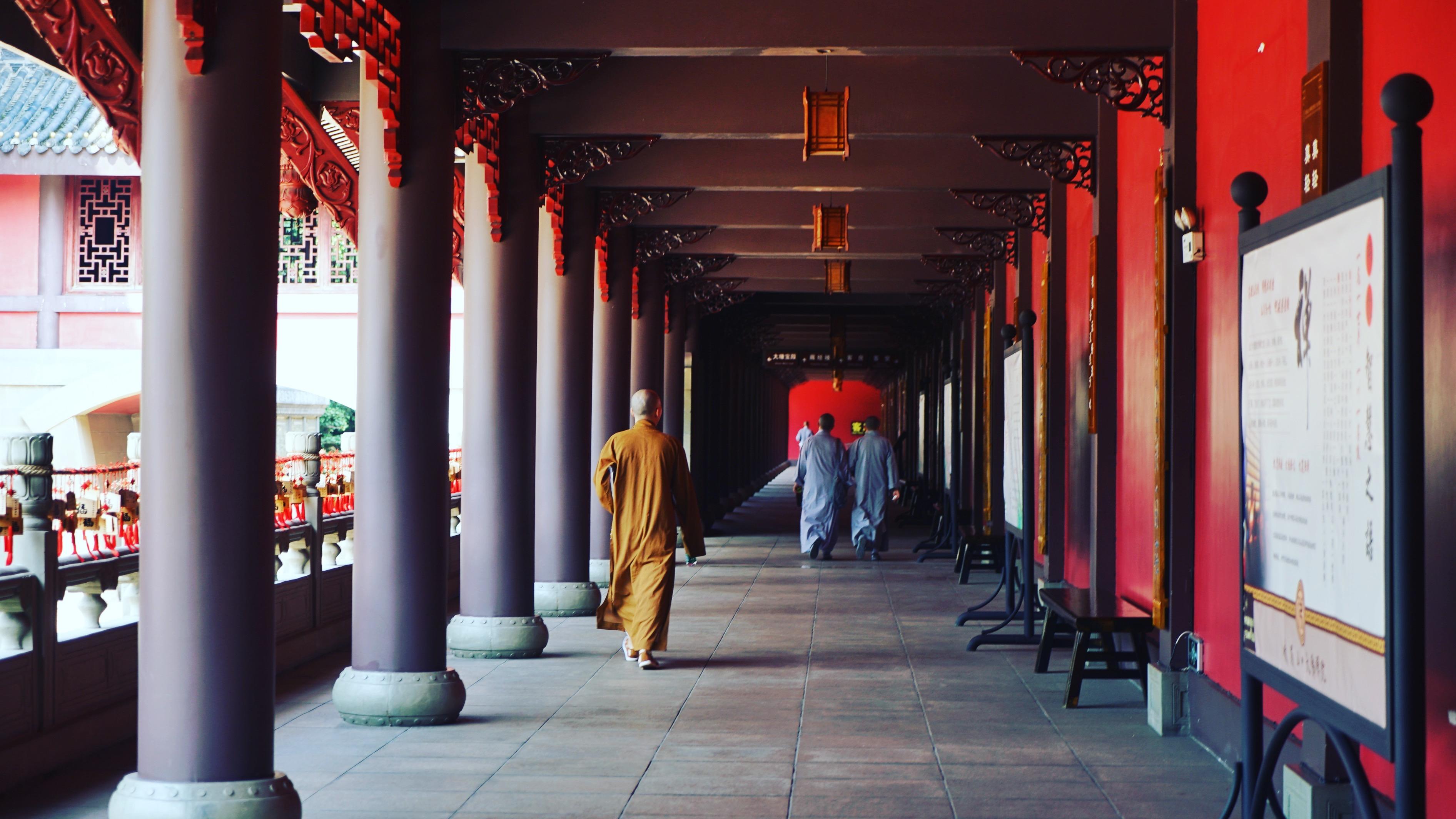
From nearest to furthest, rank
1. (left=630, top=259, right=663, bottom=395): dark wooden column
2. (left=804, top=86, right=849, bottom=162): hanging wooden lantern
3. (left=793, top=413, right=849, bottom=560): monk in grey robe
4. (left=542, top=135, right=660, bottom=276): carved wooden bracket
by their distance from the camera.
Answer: (left=804, top=86, right=849, bottom=162): hanging wooden lantern < (left=542, top=135, right=660, bottom=276): carved wooden bracket < (left=630, top=259, right=663, bottom=395): dark wooden column < (left=793, top=413, right=849, bottom=560): monk in grey robe

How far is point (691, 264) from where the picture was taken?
13586 mm

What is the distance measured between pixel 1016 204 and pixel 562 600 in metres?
4.05

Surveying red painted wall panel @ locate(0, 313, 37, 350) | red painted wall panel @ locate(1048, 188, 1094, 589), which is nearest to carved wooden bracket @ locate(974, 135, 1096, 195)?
red painted wall panel @ locate(1048, 188, 1094, 589)

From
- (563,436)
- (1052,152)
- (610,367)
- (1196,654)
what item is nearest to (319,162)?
(563,436)

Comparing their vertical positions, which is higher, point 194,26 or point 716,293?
point 716,293

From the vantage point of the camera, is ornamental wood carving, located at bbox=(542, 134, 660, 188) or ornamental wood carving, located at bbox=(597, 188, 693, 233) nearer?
ornamental wood carving, located at bbox=(542, 134, 660, 188)

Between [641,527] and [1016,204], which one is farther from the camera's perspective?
[1016,204]

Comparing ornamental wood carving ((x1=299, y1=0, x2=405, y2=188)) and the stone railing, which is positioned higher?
ornamental wood carving ((x1=299, y1=0, x2=405, y2=188))

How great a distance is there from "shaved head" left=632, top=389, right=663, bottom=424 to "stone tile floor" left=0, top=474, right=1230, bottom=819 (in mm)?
1308

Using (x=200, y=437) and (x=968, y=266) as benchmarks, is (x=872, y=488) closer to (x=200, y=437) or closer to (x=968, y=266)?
(x=968, y=266)

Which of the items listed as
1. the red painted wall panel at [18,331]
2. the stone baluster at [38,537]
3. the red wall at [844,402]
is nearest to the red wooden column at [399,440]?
the stone baluster at [38,537]

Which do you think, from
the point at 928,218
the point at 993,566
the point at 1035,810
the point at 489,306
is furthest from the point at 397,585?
the point at 993,566

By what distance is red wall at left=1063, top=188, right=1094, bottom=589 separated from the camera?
25.5 ft

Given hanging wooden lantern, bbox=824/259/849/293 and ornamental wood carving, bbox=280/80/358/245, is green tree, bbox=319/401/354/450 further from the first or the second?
ornamental wood carving, bbox=280/80/358/245
